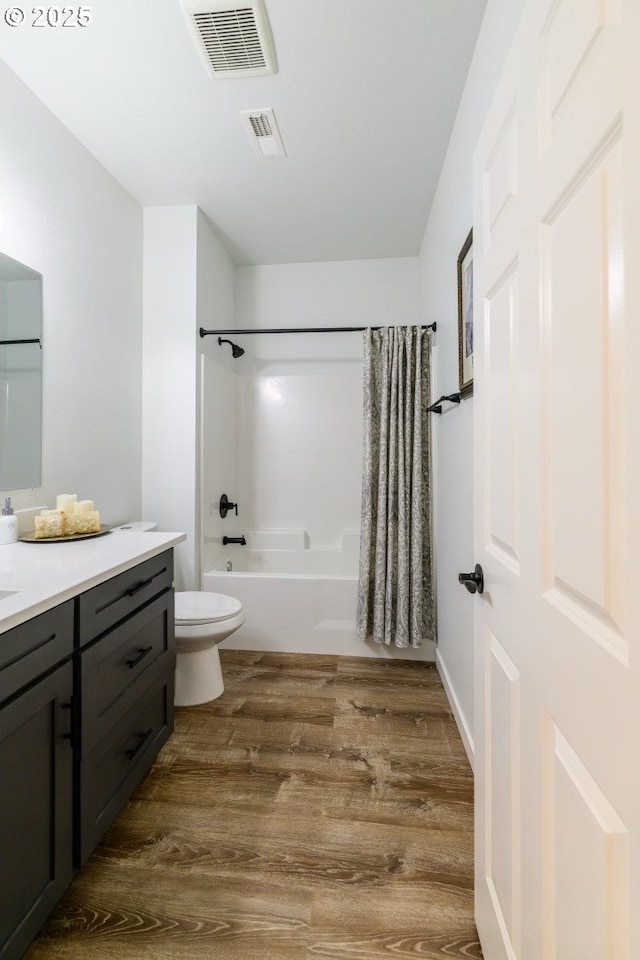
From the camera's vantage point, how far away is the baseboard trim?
176 cm

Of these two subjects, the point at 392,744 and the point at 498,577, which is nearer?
the point at 498,577

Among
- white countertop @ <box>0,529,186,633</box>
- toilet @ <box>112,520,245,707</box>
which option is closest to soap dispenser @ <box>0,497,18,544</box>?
white countertop @ <box>0,529,186,633</box>

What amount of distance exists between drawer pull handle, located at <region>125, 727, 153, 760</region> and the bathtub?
1.19m

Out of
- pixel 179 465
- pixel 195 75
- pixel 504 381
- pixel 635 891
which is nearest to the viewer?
pixel 635 891

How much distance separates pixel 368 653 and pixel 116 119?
2.94 m

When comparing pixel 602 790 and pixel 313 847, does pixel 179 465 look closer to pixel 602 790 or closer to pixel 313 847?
pixel 313 847

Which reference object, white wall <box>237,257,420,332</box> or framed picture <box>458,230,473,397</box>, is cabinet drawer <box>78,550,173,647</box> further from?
white wall <box>237,257,420,332</box>

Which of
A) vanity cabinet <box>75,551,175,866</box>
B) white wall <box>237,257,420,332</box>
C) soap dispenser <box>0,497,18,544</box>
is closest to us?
vanity cabinet <box>75,551,175,866</box>

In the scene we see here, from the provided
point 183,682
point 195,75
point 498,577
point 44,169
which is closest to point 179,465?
point 183,682

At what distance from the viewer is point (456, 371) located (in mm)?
2070

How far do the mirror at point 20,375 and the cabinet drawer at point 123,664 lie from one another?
76 centimetres

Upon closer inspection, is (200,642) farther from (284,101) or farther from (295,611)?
(284,101)

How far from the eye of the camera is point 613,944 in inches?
19.6

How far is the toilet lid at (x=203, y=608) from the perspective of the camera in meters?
2.09
